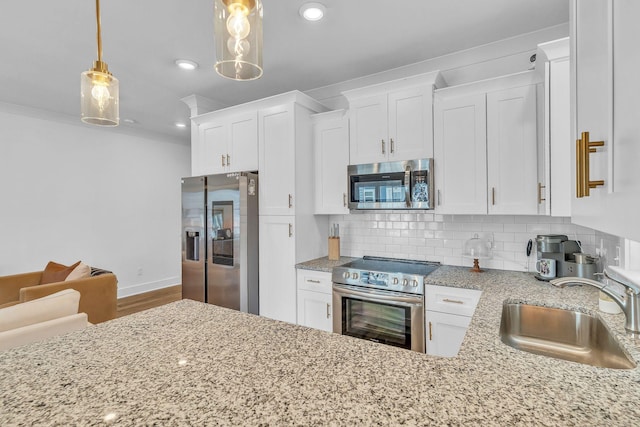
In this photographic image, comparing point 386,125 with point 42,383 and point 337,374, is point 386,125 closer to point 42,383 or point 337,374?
point 337,374

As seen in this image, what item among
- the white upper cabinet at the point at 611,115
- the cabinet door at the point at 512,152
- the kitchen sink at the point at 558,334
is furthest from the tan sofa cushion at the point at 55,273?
the white upper cabinet at the point at 611,115

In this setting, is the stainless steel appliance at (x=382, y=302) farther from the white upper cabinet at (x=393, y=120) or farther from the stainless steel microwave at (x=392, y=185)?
the white upper cabinet at (x=393, y=120)

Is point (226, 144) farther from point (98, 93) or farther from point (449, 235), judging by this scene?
point (449, 235)

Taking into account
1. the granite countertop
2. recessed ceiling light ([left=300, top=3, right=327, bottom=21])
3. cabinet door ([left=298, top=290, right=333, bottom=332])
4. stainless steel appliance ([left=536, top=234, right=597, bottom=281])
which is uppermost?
recessed ceiling light ([left=300, top=3, right=327, bottom=21])

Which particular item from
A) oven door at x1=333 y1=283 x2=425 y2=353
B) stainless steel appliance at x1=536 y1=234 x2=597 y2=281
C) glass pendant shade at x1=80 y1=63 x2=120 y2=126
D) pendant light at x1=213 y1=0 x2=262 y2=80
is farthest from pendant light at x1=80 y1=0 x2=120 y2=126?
stainless steel appliance at x1=536 y1=234 x2=597 y2=281

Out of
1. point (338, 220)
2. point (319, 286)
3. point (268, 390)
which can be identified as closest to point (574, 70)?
point (268, 390)

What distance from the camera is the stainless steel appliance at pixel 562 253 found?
2.04 metres

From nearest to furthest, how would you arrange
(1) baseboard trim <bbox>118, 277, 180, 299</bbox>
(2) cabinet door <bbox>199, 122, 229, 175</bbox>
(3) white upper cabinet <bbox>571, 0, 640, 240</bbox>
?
1. (3) white upper cabinet <bbox>571, 0, 640, 240</bbox>
2. (2) cabinet door <bbox>199, 122, 229, 175</bbox>
3. (1) baseboard trim <bbox>118, 277, 180, 299</bbox>

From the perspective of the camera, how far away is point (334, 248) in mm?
3145

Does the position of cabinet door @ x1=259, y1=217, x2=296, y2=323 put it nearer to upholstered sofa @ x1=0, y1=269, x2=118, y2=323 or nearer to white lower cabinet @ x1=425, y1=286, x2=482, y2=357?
white lower cabinet @ x1=425, y1=286, x2=482, y2=357

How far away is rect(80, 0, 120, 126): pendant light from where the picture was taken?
142cm

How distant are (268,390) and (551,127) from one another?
2.19 metres

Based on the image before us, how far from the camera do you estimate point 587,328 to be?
4.92 feet

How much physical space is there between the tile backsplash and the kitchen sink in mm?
639
